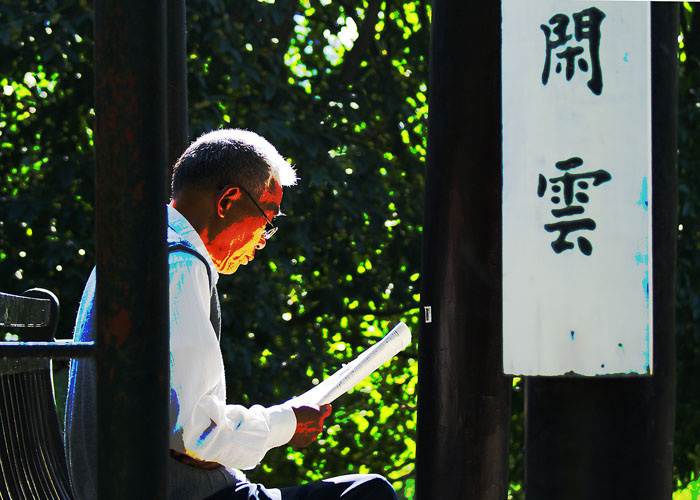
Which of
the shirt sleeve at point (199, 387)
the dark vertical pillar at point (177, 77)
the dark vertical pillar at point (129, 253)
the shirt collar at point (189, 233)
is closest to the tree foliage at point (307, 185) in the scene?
the dark vertical pillar at point (177, 77)

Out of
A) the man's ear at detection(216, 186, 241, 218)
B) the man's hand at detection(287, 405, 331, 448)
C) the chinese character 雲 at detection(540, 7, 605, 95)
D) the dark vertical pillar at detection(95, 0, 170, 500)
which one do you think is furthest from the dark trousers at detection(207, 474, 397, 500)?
the dark vertical pillar at detection(95, 0, 170, 500)

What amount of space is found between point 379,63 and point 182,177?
3623 millimetres

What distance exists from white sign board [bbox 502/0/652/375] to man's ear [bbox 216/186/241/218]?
63cm

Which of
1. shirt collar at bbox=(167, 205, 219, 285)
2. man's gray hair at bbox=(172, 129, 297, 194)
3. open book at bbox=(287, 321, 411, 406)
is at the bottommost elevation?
open book at bbox=(287, 321, 411, 406)

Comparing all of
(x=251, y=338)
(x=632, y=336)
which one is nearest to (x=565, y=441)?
(x=632, y=336)

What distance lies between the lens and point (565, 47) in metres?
2.26

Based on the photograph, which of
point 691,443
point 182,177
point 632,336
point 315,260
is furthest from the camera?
point 691,443

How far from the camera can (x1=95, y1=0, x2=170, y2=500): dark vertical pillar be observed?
1079mm

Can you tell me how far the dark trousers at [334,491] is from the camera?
218 cm

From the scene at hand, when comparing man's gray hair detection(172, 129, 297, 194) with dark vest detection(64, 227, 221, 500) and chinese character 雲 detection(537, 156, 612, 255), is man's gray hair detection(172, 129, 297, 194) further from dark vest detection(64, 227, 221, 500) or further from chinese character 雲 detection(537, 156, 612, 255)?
chinese character 雲 detection(537, 156, 612, 255)

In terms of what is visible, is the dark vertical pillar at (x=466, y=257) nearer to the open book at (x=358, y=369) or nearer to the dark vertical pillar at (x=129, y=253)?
the open book at (x=358, y=369)

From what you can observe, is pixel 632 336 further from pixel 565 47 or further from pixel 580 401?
pixel 565 47

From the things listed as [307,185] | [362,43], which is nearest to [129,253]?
[307,185]

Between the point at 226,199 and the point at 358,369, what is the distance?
496 millimetres
